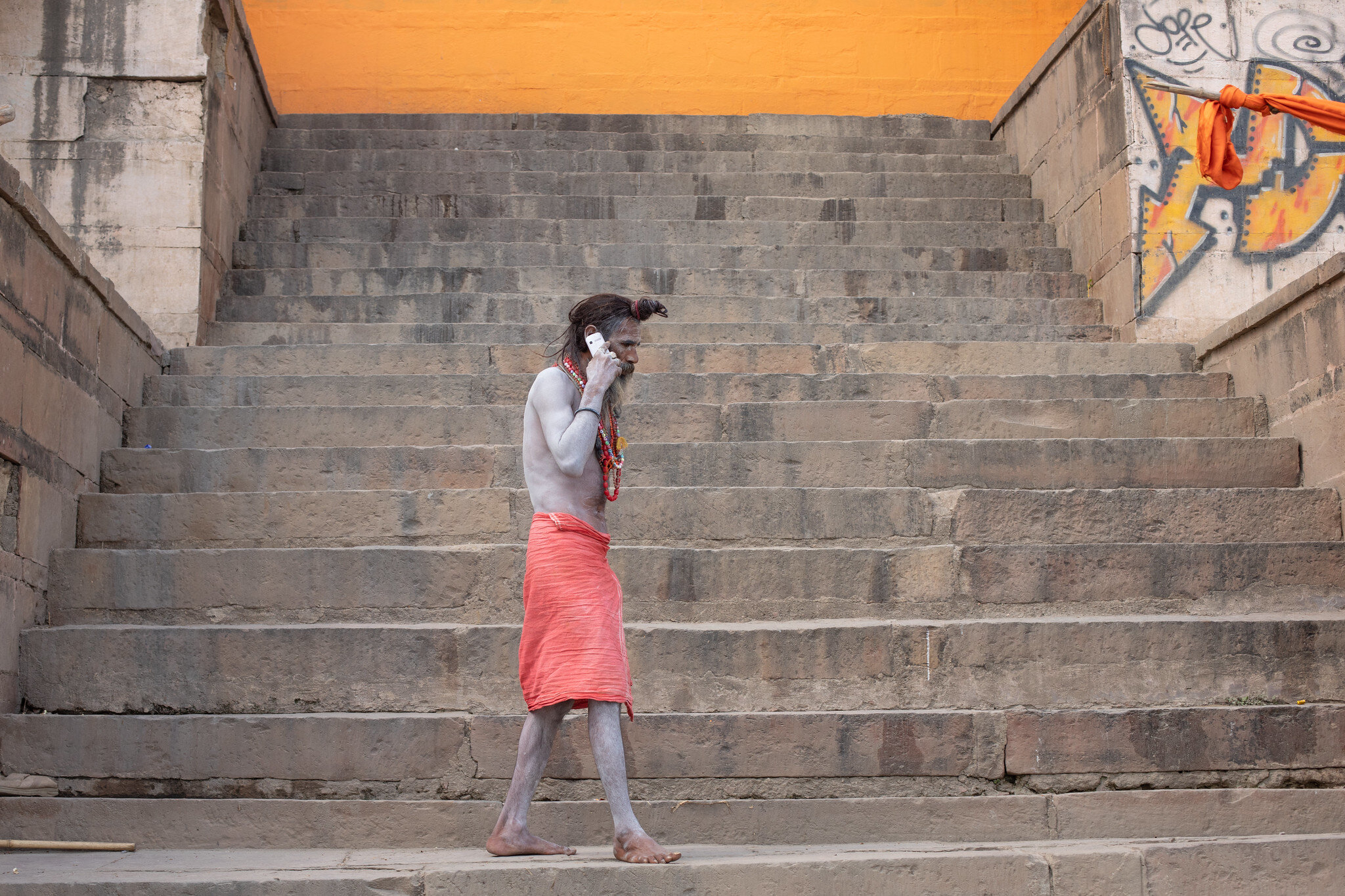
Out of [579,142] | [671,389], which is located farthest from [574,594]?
[579,142]

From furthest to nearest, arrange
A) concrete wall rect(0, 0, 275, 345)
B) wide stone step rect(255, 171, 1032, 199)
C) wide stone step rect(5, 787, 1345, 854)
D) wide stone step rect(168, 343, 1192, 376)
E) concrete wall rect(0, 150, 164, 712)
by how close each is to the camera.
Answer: wide stone step rect(255, 171, 1032, 199)
concrete wall rect(0, 0, 275, 345)
wide stone step rect(168, 343, 1192, 376)
concrete wall rect(0, 150, 164, 712)
wide stone step rect(5, 787, 1345, 854)

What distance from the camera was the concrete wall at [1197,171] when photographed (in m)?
7.81

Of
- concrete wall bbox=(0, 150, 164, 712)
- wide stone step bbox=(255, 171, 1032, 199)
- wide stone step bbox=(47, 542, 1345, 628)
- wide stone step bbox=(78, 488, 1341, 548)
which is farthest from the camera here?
wide stone step bbox=(255, 171, 1032, 199)

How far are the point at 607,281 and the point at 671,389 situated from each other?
62.4 inches

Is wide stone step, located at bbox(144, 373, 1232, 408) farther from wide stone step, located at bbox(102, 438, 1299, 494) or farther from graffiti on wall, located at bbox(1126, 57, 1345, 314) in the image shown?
graffiti on wall, located at bbox(1126, 57, 1345, 314)

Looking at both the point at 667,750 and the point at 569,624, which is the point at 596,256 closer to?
the point at 667,750

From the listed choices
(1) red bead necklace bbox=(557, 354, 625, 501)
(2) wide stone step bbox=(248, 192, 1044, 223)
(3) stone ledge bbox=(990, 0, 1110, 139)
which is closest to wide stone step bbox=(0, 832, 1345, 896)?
(1) red bead necklace bbox=(557, 354, 625, 501)

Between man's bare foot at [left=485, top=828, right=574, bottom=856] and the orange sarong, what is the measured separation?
415 millimetres

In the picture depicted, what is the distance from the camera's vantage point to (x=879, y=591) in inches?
203

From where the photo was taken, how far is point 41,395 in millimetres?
→ 5160

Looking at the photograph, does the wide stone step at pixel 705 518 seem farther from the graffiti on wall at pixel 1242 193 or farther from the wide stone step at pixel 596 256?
the wide stone step at pixel 596 256

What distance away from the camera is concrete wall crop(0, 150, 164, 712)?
4816 mm

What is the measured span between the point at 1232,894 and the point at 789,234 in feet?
18.1

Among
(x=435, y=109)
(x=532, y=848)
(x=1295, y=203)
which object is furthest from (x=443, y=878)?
(x=435, y=109)
